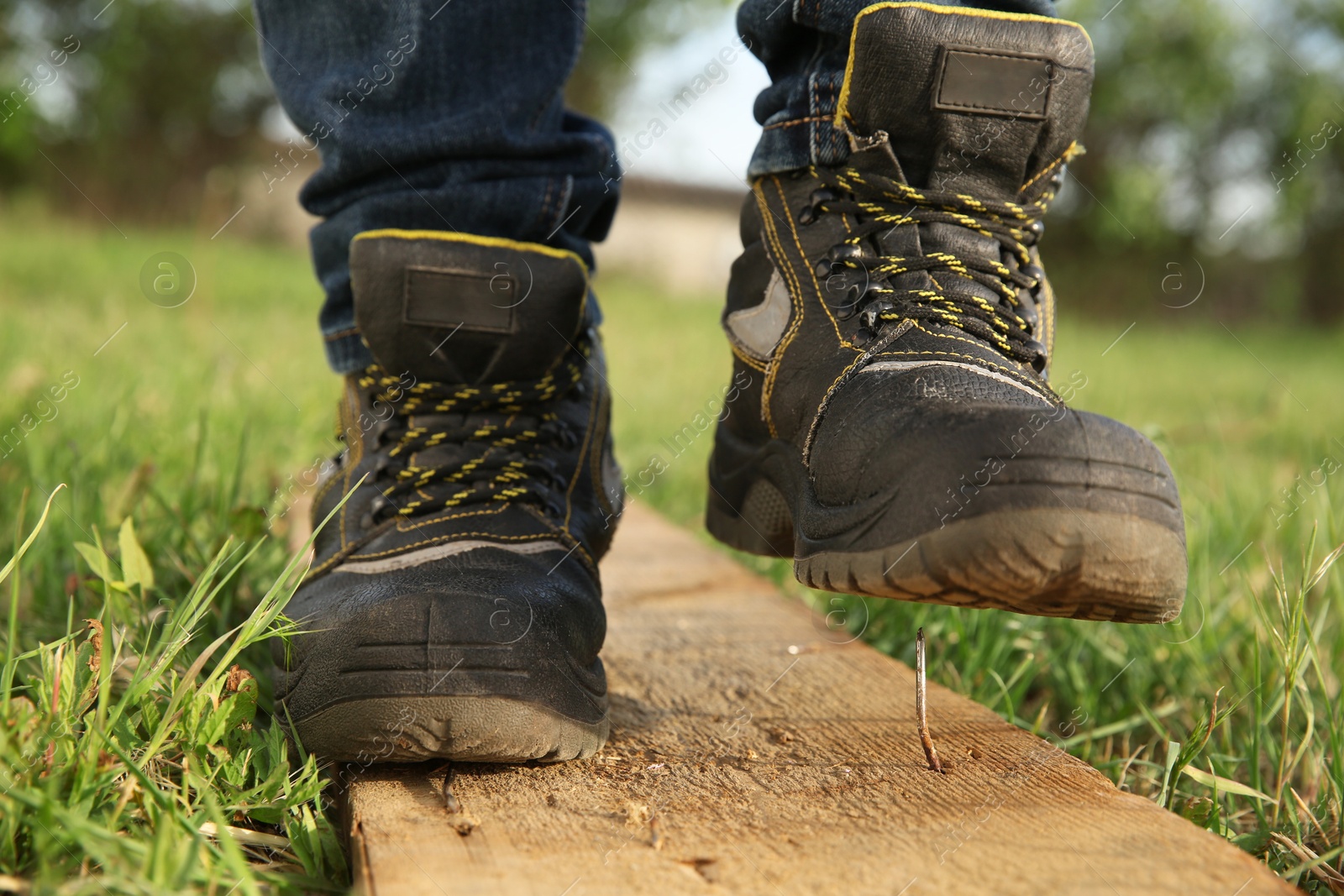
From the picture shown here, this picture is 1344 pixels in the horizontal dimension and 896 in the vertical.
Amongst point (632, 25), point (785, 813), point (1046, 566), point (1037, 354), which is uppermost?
point (632, 25)

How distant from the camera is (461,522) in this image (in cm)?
106

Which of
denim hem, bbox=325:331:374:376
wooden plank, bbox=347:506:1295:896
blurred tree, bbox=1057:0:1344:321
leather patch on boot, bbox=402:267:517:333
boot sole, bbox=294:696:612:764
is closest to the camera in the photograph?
wooden plank, bbox=347:506:1295:896

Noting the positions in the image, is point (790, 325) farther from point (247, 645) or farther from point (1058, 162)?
point (247, 645)

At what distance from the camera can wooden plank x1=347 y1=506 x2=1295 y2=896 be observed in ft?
2.29

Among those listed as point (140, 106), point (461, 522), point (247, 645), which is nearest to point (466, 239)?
point (461, 522)

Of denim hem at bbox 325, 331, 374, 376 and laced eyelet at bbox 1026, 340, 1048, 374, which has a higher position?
laced eyelet at bbox 1026, 340, 1048, 374

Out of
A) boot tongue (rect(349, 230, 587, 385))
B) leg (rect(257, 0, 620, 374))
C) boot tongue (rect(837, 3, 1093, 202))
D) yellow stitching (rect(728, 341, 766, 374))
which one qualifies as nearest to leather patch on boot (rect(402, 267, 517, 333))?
boot tongue (rect(349, 230, 587, 385))

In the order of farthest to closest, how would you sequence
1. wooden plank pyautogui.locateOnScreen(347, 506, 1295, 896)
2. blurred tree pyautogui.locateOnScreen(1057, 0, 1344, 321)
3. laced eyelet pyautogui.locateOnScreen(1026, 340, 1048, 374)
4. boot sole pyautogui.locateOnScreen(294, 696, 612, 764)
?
blurred tree pyautogui.locateOnScreen(1057, 0, 1344, 321) → laced eyelet pyautogui.locateOnScreen(1026, 340, 1048, 374) → boot sole pyautogui.locateOnScreen(294, 696, 612, 764) → wooden plank pyautogui.locateOnScreen(347, 506, 1295, 896)

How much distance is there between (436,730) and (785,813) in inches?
12.1

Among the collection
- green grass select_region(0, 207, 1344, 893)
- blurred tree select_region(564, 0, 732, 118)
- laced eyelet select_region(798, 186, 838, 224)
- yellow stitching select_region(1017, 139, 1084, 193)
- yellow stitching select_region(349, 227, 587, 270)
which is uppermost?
blurred tree select_region(564, 0, 732, 118)

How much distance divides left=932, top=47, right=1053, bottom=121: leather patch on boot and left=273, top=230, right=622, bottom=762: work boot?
47 cm

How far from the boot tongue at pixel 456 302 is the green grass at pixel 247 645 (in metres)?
0.30

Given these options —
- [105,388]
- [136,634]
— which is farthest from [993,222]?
[105,388]

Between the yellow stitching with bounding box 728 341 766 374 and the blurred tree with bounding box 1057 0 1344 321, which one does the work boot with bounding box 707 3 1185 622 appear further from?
the blurred tree with bounding box 1057 0 1344 321
